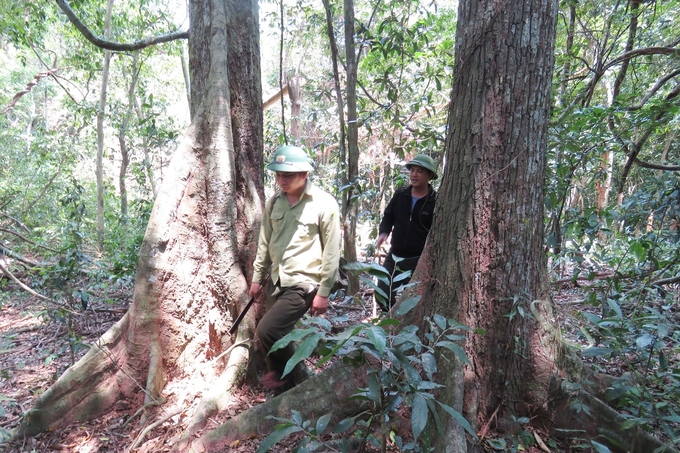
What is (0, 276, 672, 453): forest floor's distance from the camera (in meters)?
2.90

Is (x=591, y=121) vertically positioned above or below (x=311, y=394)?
above

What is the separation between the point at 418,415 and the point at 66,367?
3881 millimetres

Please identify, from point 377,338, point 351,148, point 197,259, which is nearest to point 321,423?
point 377,338

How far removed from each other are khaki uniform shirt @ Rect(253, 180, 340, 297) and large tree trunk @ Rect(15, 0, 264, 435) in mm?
605

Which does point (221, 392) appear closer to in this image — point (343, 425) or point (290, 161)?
point (343, 425)

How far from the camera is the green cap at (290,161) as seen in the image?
301 cm

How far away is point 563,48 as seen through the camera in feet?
25.4

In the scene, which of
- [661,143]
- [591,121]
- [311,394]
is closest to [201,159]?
[311,394]

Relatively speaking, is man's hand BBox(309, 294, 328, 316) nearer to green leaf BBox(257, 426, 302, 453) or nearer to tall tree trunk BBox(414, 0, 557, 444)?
tall tree trunk BBox(414, 0, 557, 444)

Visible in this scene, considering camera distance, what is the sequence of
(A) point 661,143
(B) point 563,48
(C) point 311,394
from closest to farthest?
(C) point 311,394 < (B) point 563,48 < (A) point 661,143

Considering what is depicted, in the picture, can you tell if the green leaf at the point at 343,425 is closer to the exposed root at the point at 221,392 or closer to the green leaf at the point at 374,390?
the green leaf at the point at 374,390

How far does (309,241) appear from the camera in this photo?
125 inches

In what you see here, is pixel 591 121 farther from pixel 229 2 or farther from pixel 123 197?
pixel 123 197

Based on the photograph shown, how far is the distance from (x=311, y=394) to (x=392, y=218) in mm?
1994
